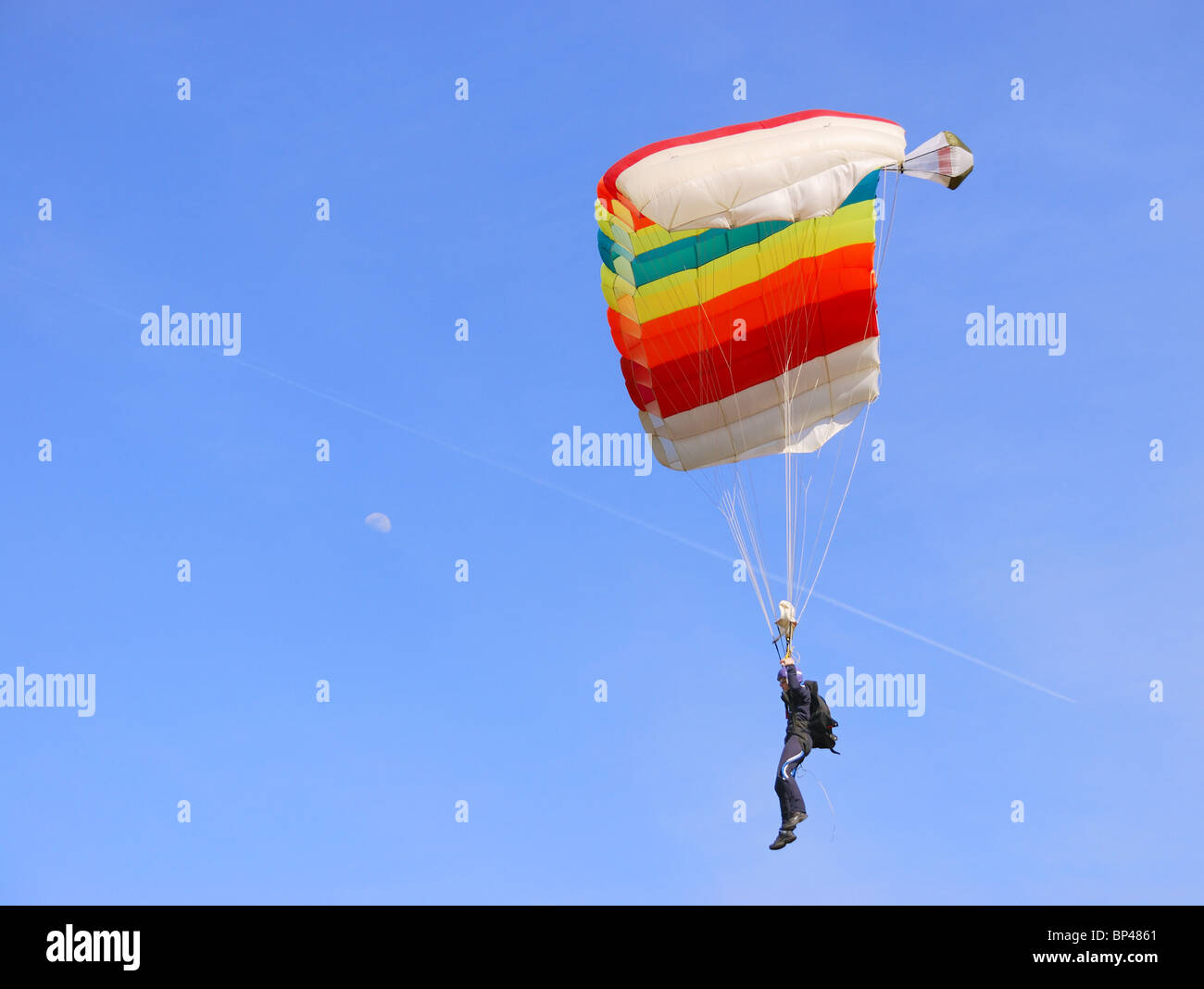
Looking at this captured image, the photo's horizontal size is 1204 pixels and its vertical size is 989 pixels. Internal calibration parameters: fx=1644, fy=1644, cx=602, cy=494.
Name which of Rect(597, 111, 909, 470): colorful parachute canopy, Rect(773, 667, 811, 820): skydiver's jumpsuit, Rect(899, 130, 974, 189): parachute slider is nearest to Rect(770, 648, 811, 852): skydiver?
Rect(773, 667, 811, 820): skydiver's jumpsuit

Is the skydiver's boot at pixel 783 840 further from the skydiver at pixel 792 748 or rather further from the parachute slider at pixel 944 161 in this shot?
the parachute slider at pixel 944 161

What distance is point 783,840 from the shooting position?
17.1m

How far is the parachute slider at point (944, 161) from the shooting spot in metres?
18.6

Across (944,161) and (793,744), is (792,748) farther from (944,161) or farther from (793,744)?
(944,161)

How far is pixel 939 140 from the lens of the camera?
61.6 feet

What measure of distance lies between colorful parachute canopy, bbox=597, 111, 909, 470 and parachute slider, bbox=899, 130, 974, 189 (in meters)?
0.24

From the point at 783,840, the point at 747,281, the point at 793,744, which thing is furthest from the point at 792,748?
the point at 747,281

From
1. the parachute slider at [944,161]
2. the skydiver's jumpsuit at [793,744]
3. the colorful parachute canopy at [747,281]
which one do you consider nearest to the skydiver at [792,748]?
the skydiver's jumpsuit at [793,744]

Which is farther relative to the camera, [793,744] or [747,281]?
[747,281]

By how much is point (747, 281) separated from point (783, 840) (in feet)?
23.3

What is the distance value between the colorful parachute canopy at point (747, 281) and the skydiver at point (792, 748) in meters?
3.37
